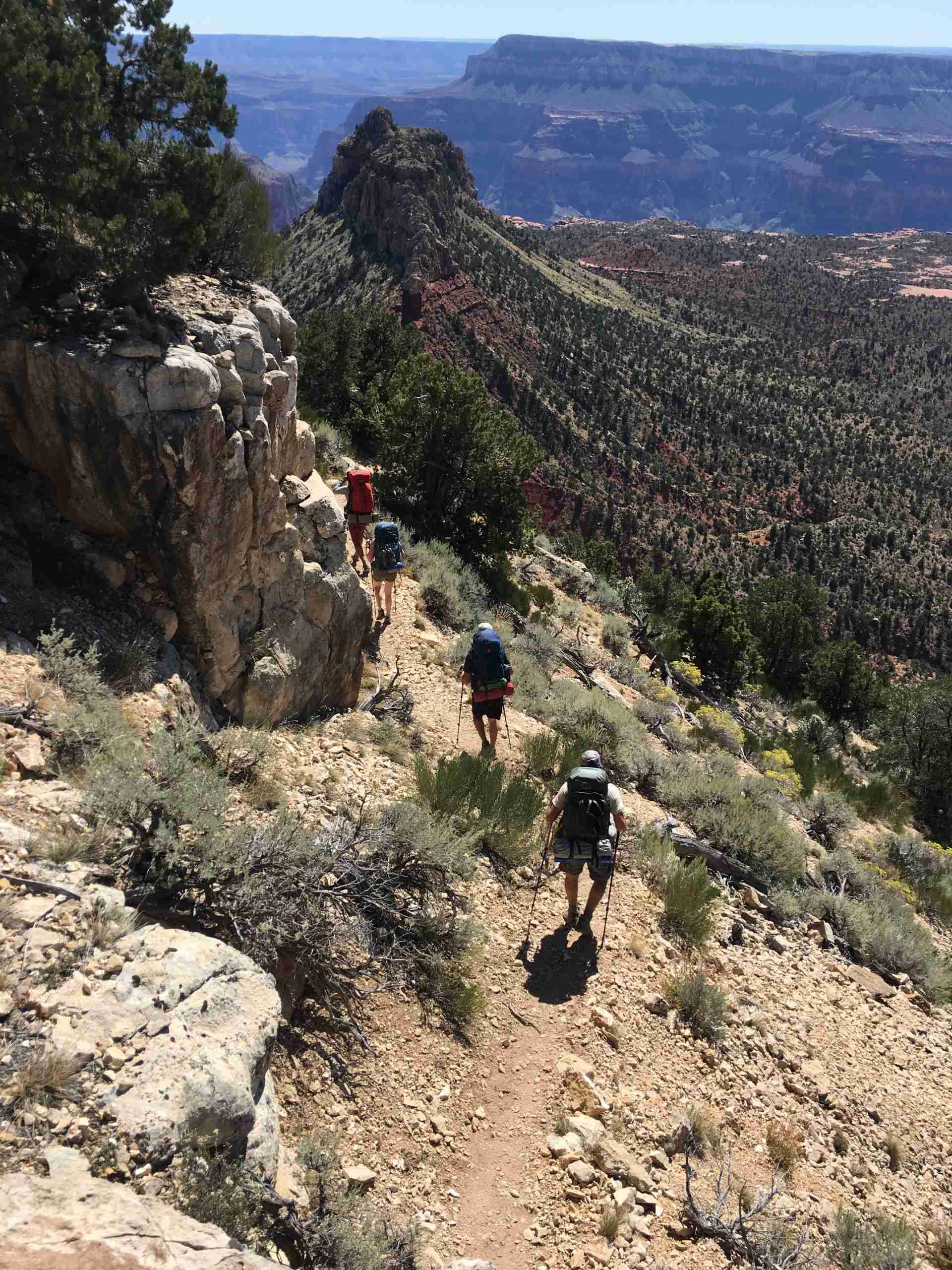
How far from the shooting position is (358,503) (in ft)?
36.1

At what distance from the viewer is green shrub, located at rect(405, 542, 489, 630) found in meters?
12.5

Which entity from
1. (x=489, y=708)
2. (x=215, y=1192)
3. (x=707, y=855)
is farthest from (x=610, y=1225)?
(x=489, y=708)

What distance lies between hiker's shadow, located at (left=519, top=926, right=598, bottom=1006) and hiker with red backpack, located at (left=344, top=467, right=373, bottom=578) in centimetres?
648

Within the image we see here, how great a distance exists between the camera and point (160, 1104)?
283cm

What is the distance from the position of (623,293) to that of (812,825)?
89923 mm

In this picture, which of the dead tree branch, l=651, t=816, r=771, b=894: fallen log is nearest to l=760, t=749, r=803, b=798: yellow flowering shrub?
l=651, t=816, r=771, b=894: fallen log

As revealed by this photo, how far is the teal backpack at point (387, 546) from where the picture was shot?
10.1 meters

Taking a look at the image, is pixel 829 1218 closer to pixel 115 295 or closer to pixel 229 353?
pixel 229 353

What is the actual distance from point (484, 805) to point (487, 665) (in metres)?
1.63

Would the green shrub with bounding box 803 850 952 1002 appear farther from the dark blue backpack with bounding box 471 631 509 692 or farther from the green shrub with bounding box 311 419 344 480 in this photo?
the green shrub with bounding box 311 419 344 480

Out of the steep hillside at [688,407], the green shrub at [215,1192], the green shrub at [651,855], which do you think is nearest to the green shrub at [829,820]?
the green shrub at [651,855]

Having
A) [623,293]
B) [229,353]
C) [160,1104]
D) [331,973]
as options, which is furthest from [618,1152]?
[623,293]

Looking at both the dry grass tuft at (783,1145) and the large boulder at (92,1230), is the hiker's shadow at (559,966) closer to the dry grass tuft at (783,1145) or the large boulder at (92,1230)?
the dry grass tuft at (783,1145)

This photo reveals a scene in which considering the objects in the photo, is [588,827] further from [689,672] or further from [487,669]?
[689,672]
